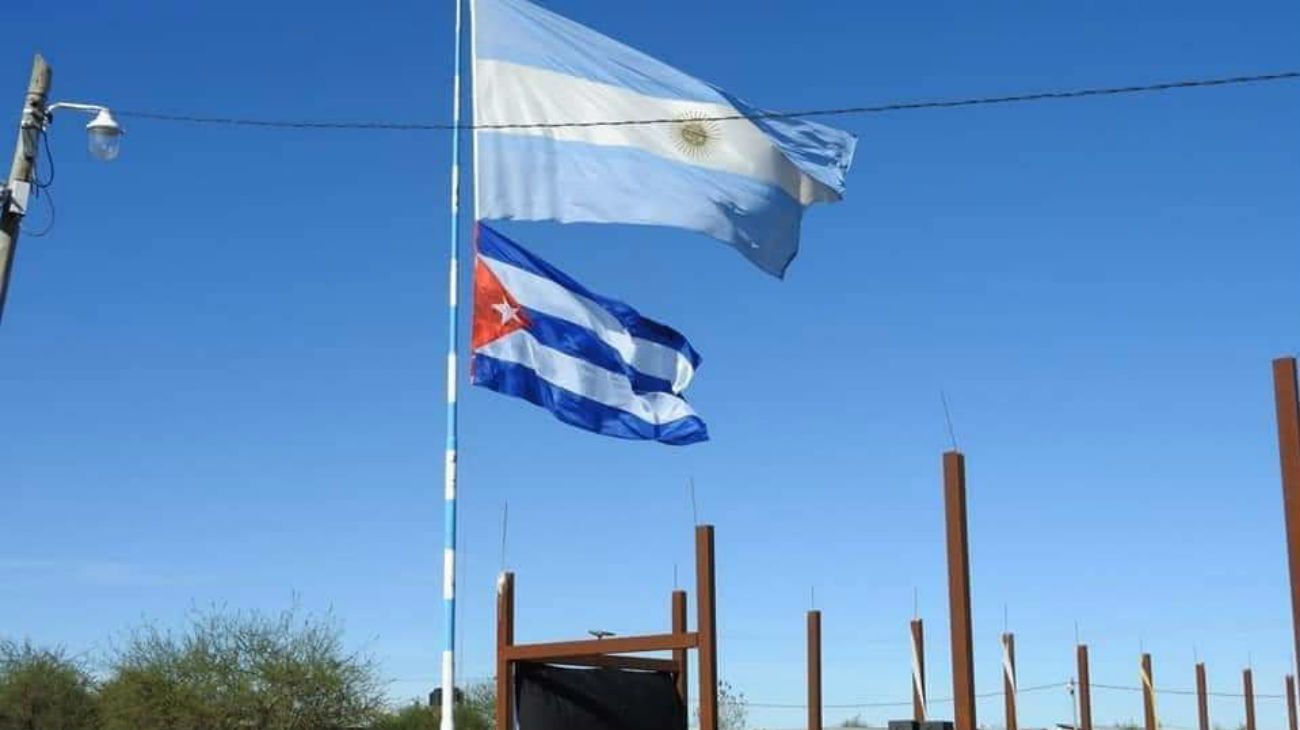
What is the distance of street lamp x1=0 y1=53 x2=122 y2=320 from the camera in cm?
1324

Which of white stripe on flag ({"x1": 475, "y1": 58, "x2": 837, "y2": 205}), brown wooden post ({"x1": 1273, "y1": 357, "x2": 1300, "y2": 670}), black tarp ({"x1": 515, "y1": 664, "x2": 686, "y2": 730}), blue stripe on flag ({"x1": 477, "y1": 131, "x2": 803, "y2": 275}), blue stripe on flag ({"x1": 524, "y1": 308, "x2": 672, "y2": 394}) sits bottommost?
black tarp ({"x1": 515, "y1": 664, "x2": 686, "y2": 730})

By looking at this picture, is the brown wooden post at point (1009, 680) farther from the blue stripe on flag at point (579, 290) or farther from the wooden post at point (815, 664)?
the blue stripe on flag at point (579, 290)

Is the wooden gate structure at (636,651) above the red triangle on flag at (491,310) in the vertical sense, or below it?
below

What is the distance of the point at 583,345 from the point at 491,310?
1.07 m

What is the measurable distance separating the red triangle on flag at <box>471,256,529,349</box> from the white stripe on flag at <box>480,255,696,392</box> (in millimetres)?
67

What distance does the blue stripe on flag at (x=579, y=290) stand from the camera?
14.9 m

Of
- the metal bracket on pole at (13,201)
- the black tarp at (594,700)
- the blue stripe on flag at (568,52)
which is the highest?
the blue stripe on flag at (568,52)

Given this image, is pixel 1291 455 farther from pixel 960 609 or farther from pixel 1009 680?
pixel 1009 680

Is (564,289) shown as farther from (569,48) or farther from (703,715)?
(703,715)

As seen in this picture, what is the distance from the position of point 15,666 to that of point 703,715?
39.4 m

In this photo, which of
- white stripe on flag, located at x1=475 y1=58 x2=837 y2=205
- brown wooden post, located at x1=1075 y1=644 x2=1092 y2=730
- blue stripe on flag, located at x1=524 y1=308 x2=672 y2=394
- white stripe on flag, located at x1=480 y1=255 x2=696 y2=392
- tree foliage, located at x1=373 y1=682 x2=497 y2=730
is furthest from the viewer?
tree foliage, located at x1=373 y1=682 x2=497 y2=730

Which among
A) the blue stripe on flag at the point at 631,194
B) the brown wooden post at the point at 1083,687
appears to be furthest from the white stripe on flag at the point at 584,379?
the brown wooden post at the point at 1083,687

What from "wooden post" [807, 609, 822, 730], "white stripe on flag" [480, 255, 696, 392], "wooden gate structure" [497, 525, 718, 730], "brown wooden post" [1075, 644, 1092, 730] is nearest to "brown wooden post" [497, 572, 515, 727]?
"wooden gate structure" [497, 525, 718, 730]

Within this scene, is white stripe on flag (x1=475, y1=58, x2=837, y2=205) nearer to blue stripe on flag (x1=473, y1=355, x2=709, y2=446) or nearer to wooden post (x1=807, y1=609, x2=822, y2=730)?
blue stripe on flag (x1=473, y1=355, x2=709, y2=446)
